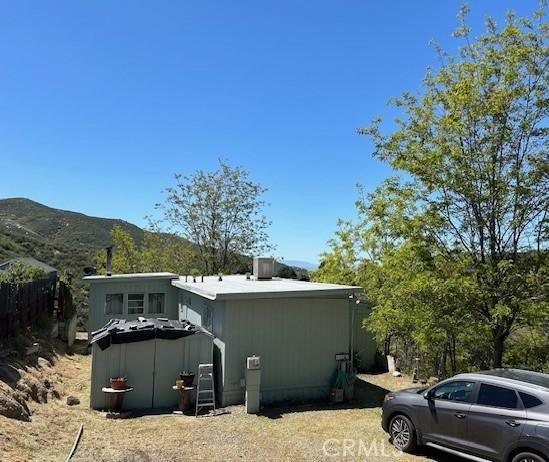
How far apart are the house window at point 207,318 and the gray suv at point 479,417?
211 inches

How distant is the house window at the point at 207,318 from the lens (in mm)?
11635

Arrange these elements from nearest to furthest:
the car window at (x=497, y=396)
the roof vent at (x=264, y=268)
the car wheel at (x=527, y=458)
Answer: the car wheel at (x=527, y=458) → the car window at (x=497, y=396) → the roof vent at (x=264, y=268)

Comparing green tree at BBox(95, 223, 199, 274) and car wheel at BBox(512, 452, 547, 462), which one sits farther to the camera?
green tree at BBox(95, 223, 199, 274)

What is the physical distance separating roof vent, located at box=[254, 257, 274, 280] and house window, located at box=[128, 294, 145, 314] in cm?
515

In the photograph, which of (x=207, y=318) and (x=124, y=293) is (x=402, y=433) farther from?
(x=124, y=293)

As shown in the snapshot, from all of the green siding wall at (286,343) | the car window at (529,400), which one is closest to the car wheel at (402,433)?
the car window at (529,400)

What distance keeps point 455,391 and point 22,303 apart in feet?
37.8

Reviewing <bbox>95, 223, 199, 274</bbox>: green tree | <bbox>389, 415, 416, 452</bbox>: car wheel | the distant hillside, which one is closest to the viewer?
<bbox>389, 415, 416, 452</bbox>: car wheel

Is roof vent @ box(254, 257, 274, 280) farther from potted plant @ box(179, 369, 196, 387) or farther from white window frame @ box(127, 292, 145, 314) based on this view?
potted plant @ box(179, 369, 196, 387)

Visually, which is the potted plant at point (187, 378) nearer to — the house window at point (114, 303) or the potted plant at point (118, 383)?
the potted plant at point (118, 383)

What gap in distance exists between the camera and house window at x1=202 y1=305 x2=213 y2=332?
11635 millimetres

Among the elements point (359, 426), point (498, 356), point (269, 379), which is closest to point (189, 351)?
point (269, 379)

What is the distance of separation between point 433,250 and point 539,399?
15.6 ft

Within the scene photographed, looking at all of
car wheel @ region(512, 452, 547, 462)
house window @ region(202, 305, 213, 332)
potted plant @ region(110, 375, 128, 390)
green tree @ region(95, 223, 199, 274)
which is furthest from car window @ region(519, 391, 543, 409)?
green tree @ region(95, 223, 199, 274)
